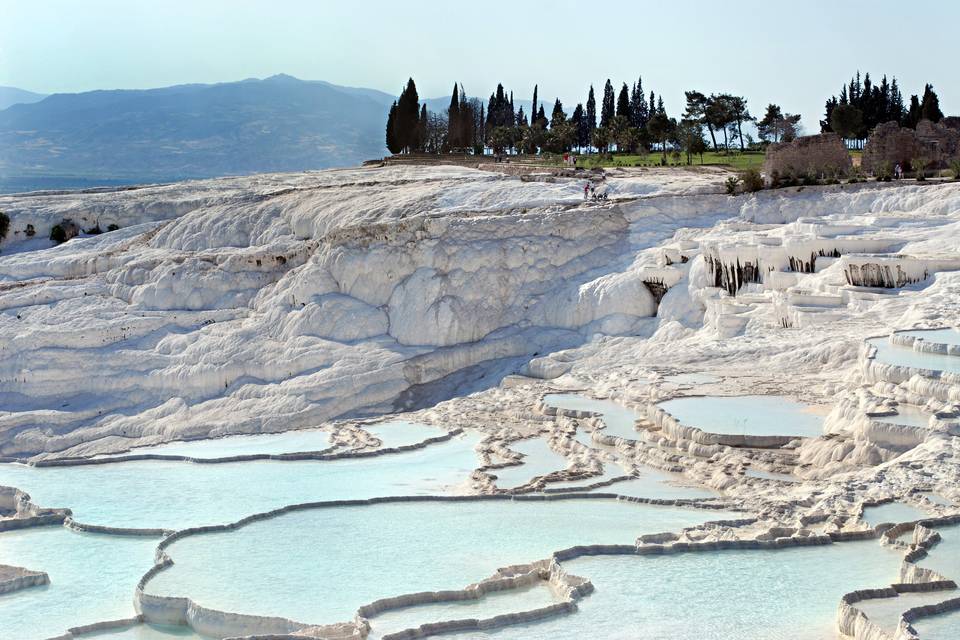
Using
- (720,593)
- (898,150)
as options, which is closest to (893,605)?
(720,593)

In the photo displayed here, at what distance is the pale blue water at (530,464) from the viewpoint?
13136 millimetres

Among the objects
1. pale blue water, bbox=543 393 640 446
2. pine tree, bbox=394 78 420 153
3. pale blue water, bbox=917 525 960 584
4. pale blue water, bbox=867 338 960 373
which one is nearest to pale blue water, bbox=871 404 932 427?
pale blue water, bbox=867 338 960 373

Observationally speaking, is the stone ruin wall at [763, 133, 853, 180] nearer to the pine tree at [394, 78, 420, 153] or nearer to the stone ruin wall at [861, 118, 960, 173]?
the stone ruin wall at [861, 118, 960, 173]

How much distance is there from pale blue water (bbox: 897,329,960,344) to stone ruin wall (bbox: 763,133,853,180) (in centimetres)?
1042

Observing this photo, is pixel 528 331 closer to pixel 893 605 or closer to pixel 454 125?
pixel 893 605

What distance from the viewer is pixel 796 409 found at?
1445cm

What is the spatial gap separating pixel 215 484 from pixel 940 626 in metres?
7.98

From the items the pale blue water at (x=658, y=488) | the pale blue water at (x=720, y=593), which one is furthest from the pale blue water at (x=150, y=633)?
the pale blue water at (x=658, y=488)

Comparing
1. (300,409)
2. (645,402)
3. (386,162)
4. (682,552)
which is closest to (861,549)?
(682,552)

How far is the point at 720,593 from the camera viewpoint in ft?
29.0

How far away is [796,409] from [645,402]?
2212 mm

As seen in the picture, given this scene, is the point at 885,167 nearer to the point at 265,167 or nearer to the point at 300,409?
the point at 300,409

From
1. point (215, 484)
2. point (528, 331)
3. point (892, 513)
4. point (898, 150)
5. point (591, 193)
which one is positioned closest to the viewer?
point (892, 513)

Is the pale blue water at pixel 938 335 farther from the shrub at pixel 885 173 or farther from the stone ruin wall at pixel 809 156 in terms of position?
the stone ruin wall at pixel 809 156
